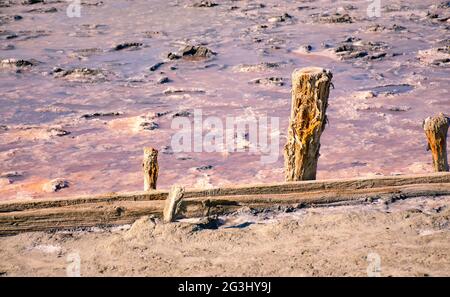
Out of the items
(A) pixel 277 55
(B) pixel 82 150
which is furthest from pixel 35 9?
(B) pixel 82 150

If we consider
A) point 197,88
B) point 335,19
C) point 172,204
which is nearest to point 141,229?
point 172,204

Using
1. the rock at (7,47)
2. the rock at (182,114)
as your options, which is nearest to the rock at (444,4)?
the rock at (182,114)

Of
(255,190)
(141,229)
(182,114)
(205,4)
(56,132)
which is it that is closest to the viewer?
(141,229)

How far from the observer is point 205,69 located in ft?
37.4

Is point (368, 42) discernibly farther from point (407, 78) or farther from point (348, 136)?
point (348, 136)

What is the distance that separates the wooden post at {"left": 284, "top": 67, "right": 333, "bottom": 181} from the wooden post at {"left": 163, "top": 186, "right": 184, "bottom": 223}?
1007 mm

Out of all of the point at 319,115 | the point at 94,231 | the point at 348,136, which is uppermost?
the point at 319,115

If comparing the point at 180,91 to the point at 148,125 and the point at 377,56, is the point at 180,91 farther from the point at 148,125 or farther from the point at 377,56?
the point at 377,56

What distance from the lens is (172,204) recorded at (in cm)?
470

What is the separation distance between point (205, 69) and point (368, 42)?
330 centimetres

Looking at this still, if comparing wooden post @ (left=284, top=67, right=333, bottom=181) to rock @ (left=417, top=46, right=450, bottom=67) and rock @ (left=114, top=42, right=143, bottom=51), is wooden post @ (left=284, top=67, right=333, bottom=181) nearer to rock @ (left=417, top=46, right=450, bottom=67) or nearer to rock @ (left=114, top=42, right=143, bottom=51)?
rock @ (left=417, top=46, right=450, bottom=67)

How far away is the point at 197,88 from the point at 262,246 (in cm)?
605

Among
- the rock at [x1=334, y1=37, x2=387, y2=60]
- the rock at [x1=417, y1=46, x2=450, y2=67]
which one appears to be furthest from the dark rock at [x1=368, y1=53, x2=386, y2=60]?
the rock at [x1=417, y1=46, x2=450, y2=67]

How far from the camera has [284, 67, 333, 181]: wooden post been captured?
196 inches
